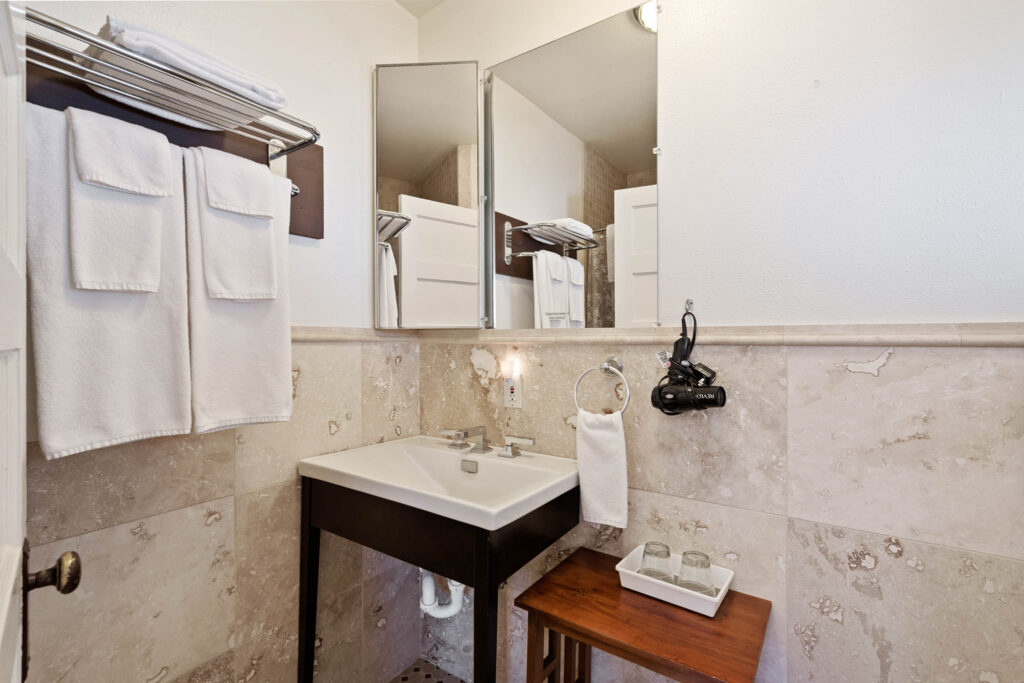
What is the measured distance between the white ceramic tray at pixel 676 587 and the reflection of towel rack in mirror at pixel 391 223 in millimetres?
1214

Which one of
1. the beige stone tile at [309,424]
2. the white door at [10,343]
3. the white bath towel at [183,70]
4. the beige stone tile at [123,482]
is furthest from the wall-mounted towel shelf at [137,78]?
the beige stone tile at [123,482]

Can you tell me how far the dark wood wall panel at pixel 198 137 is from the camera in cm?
90

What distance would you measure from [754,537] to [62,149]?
5.32ft

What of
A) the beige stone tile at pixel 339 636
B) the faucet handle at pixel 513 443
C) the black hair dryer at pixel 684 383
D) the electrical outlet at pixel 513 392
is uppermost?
the black hair dryer at pixel 684 383

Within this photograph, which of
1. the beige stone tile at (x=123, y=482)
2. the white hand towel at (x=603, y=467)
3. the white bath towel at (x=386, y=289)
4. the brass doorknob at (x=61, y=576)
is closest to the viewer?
the brass doorknob at (x=61, y=576)

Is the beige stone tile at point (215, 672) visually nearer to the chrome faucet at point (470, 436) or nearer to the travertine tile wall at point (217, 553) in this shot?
the travertine tile wall at point (217, 553)

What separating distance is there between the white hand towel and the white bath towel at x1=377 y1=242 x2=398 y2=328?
73cm

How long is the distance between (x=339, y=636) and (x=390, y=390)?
31.4 inches

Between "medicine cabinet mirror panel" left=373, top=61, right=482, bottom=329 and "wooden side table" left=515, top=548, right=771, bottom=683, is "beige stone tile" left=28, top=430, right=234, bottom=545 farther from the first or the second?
"wooden side table" left=515, top=548, right=771, bottom=683

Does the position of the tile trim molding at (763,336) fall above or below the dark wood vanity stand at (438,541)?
above

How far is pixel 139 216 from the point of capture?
3.01ft

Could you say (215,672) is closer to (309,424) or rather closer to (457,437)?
(309,424)

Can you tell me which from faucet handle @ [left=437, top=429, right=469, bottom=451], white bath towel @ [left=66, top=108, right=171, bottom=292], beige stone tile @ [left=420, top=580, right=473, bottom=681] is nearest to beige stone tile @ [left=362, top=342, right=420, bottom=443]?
faucet handle @ [left=437, top=429, right=469, bottom=451]

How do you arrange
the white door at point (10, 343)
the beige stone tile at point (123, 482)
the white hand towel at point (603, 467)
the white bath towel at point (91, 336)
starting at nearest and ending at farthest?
the white door at point (10, 343), the white bath towel at point (91, 336), the beige stone tile at point (123, 482), the white hand towel at point (603, 467)
